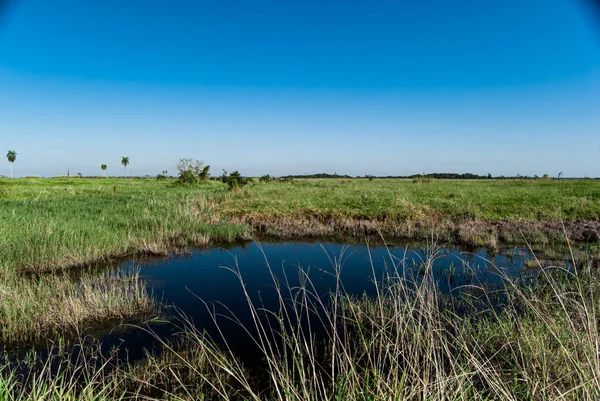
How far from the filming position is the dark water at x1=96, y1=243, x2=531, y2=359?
6.48 meters

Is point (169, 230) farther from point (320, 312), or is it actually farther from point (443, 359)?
point (443, 359)

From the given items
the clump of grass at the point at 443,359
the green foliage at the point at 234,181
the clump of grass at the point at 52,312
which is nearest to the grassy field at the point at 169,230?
the clump of grass at the point at 52,312

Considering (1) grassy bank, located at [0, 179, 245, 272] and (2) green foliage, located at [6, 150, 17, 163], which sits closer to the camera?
(1) grassy bank, located at [0, 179, 245, 272]

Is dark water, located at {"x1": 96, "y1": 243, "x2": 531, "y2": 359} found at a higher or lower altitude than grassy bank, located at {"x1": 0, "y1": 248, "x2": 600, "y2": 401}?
lower

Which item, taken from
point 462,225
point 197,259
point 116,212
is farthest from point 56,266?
point 462,225

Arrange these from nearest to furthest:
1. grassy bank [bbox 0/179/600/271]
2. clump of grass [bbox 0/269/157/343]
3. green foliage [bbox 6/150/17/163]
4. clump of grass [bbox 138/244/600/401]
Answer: clump of grass [bbox 138/244/600/401], clump of grass [bbox 0/269/157/343], grassy bank [bbox 0/179/600/271], green foliage [bbox 6/150/17/163]

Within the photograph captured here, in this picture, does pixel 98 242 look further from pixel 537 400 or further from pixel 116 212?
pixel 537 400

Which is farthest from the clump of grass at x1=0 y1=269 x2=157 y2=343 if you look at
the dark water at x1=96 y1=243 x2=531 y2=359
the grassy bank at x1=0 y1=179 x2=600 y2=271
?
the grassy bank at x1=0 y1=179 x2=600 y2=271

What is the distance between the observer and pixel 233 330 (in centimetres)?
675

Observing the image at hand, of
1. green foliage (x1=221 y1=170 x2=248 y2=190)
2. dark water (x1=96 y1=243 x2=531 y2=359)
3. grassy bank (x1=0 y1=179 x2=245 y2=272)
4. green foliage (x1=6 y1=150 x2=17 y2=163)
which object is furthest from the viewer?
green foliage (x1=6 y1=150 x2=17 y2=163)

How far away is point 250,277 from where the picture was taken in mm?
10273

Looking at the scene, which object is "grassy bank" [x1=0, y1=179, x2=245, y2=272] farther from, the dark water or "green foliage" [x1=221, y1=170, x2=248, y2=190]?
"green foliage" [x1=221, y1=170, x2=248, y2=190]

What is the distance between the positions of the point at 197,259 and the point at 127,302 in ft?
17.3

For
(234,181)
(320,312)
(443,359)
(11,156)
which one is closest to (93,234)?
(320,312)
